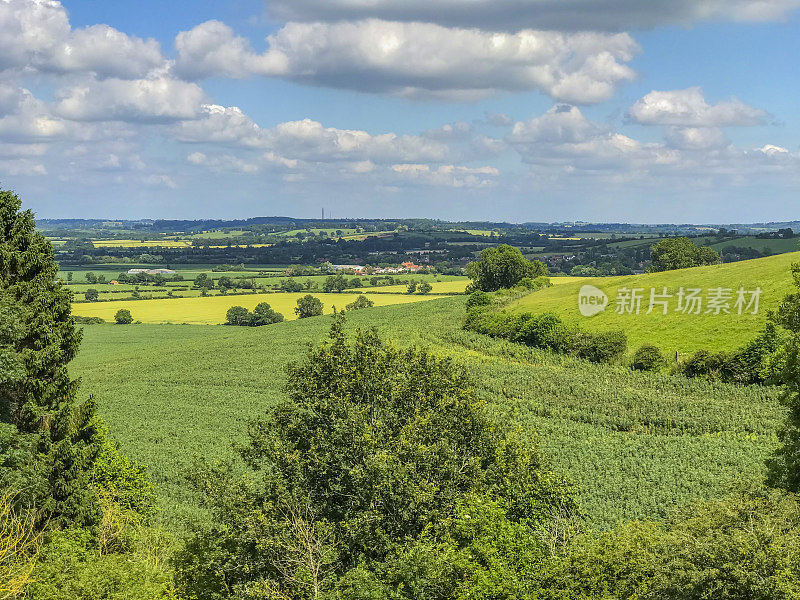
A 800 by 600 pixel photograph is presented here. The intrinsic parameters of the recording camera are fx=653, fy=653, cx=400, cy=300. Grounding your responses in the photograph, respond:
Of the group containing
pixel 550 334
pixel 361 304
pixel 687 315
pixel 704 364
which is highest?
pixel 687 315

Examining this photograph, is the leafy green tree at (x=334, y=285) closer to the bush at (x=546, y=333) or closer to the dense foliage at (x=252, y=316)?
the dense foliage at (x=252, y=316)

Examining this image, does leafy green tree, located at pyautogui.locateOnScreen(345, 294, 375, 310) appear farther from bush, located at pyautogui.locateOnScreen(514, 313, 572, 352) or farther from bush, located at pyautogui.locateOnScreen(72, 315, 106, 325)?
bush, located at pyautogui.locateOnScreen(514, 313, 572, 352)

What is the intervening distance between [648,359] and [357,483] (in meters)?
56.4

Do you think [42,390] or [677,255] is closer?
[42,390]

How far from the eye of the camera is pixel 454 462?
898 inches

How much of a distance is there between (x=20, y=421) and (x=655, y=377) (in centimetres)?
5781

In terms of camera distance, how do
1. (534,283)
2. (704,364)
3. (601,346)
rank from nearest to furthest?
(704,364)
(601,346)
(534,283)

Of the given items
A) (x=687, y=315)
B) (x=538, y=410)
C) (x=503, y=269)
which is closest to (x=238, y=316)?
(x=503, y=269)

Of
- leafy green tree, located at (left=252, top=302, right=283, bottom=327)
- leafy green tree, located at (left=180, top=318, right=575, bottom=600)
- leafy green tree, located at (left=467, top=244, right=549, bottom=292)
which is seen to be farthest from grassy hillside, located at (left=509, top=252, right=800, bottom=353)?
leafy green tree, located at (left=252, top=302, right=283, bottom=327)

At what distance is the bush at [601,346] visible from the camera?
7381 centimetres

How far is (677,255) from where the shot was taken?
136m

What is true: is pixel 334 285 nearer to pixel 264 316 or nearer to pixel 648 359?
pixel 264 316

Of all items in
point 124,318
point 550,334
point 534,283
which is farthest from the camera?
point 124,318

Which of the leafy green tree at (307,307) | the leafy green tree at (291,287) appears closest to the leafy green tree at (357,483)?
the leafy green tree at (307,307)
